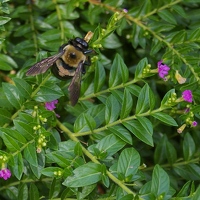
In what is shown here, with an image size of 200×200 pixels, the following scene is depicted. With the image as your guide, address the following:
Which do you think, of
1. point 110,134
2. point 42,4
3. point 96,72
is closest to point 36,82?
point 96,72

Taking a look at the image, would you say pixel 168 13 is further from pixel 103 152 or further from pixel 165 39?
pixel 103 152

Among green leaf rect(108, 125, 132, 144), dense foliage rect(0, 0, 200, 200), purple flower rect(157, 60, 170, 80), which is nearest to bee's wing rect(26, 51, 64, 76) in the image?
dense foliage rect(0, 0, 200, 200)

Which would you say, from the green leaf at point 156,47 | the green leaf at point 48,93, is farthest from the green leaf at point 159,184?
the green leaf at point 156,47

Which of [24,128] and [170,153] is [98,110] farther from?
[170,153]

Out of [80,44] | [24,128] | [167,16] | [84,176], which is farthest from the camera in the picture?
[167,16]

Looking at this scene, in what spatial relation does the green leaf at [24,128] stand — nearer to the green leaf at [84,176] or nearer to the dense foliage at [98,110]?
the dense foliage at [98,110]

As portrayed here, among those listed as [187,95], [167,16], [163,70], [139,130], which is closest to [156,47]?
[167,16]

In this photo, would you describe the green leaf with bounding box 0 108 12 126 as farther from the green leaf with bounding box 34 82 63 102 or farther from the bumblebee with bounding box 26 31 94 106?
the bumblebee with bounding box 26 31 94 106
